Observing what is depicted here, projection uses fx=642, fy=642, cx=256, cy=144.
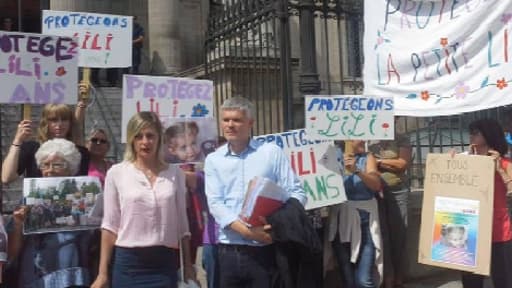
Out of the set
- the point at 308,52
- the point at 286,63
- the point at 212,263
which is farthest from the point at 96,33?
the point at 212,263

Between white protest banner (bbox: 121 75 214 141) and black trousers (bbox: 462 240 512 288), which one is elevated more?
white protest banner (bbox: 121 75 214 141)

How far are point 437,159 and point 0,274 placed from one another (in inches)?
135

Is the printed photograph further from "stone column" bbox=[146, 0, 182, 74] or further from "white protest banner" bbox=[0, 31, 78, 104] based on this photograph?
"stone column" bbox=[146, 0, 182, 74]

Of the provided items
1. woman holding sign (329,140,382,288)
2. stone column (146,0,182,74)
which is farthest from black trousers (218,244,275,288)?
stone column (146,0,182,74)

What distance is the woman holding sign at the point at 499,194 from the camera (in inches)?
198

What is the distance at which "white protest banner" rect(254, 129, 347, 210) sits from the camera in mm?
5344

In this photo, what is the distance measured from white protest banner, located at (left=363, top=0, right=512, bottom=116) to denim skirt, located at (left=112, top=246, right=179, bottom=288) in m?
2.98

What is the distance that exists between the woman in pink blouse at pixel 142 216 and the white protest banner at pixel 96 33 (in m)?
2.30

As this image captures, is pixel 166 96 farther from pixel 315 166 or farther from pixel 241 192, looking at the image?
pixel 241 192

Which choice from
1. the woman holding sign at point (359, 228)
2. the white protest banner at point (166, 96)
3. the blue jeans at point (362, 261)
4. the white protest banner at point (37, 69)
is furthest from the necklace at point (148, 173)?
the blue jeans at point (362, 261)

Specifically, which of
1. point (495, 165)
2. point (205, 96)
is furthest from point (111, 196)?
point (495, 165)

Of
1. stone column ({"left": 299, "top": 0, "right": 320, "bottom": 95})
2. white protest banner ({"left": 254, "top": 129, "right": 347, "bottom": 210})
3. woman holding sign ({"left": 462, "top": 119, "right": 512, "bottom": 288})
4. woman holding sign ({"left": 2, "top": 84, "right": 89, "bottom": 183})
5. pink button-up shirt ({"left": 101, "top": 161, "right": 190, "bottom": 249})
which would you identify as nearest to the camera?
pink button-up shirt ({"left": 101, "top": 161, "right": 190, "bottom": 249})

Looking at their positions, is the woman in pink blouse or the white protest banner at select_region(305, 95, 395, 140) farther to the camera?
the white protest banner at select_region(305, 95, 395, 140)

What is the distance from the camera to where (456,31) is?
18.6 ft
